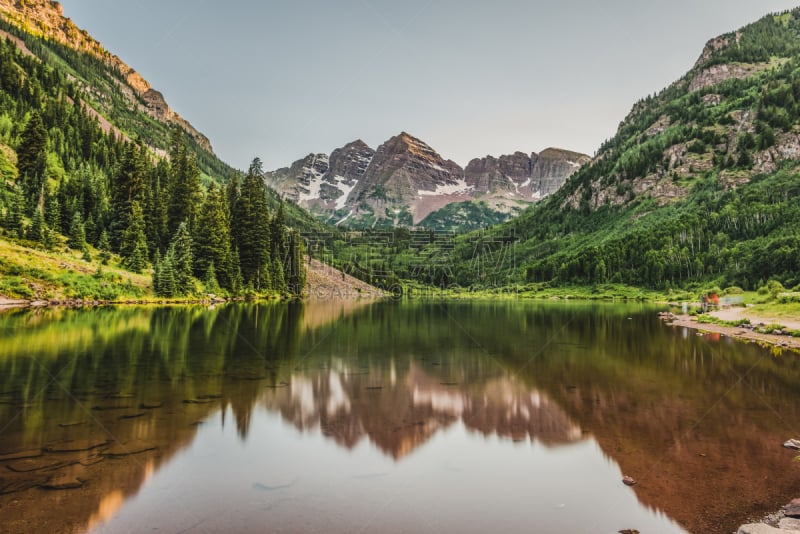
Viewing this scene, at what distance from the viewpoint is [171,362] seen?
24.4 meters

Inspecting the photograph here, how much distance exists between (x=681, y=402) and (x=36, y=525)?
21.6 m

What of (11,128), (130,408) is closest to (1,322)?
(130,408)

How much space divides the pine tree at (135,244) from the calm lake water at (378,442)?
47.5m

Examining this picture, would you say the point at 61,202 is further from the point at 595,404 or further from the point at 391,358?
the point at 595,404

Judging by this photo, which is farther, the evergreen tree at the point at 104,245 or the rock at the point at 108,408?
the evergreen tree at the point at 104,245

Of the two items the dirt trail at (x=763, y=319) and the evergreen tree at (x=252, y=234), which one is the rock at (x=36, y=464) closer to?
the dirt trail at (x=763, y=319)

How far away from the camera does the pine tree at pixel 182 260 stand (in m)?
74.7

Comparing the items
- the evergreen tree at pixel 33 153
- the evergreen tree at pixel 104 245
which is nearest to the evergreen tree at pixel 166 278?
the evergreen tree at pixel 104 245

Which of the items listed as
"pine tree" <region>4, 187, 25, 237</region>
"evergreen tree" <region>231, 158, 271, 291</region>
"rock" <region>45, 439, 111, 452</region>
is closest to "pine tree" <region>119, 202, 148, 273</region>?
"pine tree" <region>4, 187, 25, 237</region>

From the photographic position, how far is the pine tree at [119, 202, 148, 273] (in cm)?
7269

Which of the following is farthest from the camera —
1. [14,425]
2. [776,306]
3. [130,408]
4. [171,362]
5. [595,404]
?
[776,306]

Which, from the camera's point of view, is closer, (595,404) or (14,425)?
(14,425)

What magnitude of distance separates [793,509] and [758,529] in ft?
6.46

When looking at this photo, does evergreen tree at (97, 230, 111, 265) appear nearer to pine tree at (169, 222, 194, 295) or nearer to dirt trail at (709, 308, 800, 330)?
pine tree at (169, 222, 194, 295)
